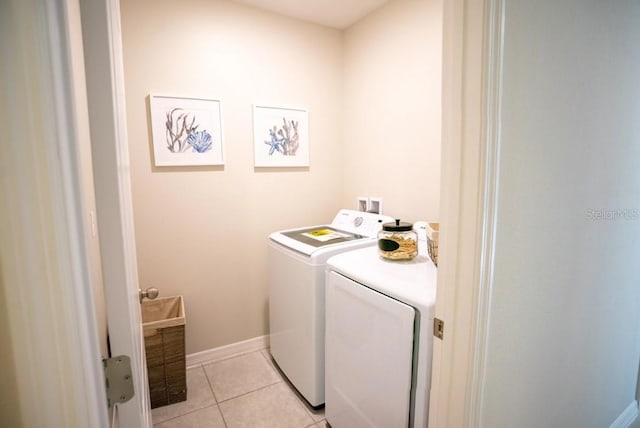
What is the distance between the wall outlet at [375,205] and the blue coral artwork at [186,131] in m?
1.16

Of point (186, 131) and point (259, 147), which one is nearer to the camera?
point (186, 131)

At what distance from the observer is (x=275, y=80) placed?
7.51 feet

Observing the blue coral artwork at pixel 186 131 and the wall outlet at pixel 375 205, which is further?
the wall outlet at pixel 375 205

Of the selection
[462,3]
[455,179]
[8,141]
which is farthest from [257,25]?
[8,141]

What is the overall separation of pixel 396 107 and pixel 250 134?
1.07 metres

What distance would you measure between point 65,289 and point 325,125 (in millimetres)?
2333

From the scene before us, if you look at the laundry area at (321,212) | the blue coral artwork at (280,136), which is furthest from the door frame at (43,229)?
the blue coral artwork at (280,136)

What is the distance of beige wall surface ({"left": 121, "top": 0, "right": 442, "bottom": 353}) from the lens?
190 cm

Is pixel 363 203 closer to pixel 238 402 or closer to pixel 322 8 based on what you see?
pixel 322 8

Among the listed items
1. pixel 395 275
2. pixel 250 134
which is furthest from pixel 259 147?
pixel 395 275

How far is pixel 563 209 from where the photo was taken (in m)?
0.96

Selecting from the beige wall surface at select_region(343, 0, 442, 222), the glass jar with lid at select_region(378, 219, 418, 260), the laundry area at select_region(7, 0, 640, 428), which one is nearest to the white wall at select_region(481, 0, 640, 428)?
the laundry area at select_region(7, 0, 640, 428)

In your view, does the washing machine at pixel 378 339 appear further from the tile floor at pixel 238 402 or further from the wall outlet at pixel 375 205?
the wall outlet at pixel 375 205

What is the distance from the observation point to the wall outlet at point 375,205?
7.59ft
